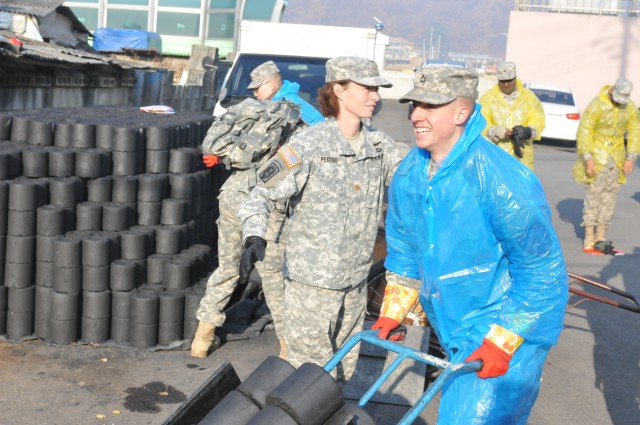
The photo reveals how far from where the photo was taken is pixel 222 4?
140 ft

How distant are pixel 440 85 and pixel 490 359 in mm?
1099

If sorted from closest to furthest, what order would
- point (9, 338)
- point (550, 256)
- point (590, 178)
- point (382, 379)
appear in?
point (382, 379)
point (550, 256)
point (9, 338)
point (590, 178)

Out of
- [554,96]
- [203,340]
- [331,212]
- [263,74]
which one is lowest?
[203,340]

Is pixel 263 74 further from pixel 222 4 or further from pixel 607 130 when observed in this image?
pixel 222 4

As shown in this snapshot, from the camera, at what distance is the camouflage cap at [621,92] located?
36.9 feet

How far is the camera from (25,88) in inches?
707

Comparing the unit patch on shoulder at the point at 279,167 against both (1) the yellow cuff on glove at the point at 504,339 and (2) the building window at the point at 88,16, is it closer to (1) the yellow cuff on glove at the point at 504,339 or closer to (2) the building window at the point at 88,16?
(1) the yellow cuff on glove at the point at 504,339

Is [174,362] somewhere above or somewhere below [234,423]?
below

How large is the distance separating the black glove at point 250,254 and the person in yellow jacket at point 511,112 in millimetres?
5519

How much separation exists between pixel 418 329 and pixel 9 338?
310 centimetres

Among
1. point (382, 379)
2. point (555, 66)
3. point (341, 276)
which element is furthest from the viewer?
point (555, 66)

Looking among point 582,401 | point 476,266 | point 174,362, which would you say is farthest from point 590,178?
point 476,266

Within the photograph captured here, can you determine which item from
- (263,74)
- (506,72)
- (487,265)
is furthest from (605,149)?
(487,265)

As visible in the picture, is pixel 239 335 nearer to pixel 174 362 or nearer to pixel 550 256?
pixel 174 362
